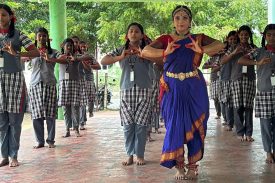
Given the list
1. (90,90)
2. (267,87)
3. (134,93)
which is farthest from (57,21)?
(267,87)

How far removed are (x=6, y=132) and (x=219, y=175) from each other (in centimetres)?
268

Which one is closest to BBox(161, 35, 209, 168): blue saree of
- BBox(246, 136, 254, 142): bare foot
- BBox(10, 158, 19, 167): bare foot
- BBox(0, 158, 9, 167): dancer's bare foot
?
BBox(10, 158, 19, 167): bare foot

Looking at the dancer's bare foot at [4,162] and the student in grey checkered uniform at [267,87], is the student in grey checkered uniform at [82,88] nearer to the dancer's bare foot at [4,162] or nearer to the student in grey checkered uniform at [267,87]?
the dancer's bare foot at [4,162]

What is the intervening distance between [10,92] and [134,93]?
1528 millimetres

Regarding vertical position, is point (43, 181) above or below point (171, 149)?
below

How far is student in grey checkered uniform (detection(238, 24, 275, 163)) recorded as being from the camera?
18.4ft

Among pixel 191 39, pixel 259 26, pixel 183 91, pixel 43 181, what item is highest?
pixel 259 26

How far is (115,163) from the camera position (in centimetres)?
596

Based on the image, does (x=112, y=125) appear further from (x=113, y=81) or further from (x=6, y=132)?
(x=113, y=81)

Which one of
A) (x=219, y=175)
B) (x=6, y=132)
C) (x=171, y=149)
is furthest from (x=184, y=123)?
(x=6, y=132)

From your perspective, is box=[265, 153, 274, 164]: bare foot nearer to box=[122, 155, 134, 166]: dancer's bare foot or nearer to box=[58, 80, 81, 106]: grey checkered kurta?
box=[122, 155, 134, 166]: dancer's bare foot

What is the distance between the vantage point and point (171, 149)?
4.75m

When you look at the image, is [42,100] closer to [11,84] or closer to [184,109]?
[11,84]

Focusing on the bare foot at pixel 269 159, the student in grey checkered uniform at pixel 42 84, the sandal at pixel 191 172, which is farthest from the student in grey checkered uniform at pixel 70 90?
the sandal at pixel 191 172
